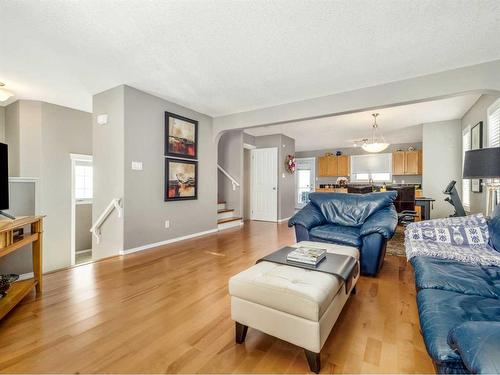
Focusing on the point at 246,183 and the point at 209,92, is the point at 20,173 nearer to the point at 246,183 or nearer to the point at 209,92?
the point at 209,92

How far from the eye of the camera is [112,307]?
6.75 feet

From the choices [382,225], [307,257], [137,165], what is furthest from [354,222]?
[137,165]

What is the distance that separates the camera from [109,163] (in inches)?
144

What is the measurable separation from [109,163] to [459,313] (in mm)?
4135

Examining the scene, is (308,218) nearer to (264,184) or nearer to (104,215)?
(104,215)

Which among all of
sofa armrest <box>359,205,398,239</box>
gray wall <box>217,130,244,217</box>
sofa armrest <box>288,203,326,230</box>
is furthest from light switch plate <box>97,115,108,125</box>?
sofa armrest <box>359,205,398,239</box>

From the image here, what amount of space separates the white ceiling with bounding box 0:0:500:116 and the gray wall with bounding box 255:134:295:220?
3.13 meters


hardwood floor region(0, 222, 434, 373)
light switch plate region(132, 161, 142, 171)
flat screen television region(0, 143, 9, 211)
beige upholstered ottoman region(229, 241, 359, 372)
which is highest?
light switch plate region(132, 161, 142, 171)

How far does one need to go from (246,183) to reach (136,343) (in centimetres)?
586

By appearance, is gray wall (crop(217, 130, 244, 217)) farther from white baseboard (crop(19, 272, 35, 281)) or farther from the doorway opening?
white baseboard (crop(19, 272, 35, 281))

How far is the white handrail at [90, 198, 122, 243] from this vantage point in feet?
11.4

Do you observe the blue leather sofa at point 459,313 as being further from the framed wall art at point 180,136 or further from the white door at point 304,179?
the white door at point 304,179

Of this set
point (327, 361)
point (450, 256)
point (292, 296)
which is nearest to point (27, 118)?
point (292, 296)

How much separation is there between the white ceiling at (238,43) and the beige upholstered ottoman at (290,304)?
2.09 m
